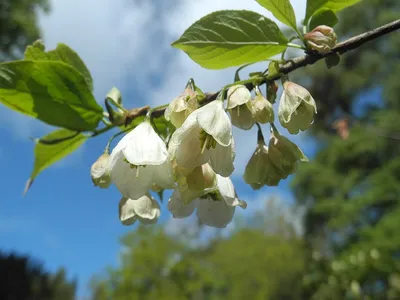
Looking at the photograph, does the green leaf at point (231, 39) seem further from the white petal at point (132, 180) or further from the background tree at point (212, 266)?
the background tree at point (212, 266)

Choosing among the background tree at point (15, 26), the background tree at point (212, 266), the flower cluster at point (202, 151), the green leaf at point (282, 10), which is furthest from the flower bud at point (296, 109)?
the background tree at point (212, 266)

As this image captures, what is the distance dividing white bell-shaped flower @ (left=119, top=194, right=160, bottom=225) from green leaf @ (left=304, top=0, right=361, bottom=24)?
21.0 inches

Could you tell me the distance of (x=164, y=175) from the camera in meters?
0.83

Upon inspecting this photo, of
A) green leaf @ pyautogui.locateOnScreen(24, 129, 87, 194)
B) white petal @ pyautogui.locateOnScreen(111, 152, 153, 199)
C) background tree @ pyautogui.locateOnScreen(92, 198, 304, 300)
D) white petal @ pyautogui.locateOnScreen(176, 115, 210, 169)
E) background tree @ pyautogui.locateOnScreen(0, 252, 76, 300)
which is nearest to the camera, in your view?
white petal @ pyautogui.locateOnScreen(176, 115, 210, 169)

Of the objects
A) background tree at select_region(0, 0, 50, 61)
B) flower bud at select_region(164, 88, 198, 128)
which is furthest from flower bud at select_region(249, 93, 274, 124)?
background tree at select_region(0, 0, 50, 61)

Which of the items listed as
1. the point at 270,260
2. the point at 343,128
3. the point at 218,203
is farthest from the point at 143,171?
the point at 270,260

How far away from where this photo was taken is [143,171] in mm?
919

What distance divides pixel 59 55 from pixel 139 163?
439mm

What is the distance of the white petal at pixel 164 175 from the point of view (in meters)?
0.82

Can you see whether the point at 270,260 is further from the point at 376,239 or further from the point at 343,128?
the point at 343,128

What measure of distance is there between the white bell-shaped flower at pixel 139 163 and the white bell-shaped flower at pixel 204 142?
72mm

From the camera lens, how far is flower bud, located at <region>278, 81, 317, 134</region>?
81cm

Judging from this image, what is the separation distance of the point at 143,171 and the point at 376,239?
11432 millimetres

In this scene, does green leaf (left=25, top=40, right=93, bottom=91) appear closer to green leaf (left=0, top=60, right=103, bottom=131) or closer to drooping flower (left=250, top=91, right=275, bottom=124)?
green leaf (left=0, top=60, right=103, bottom=131)
